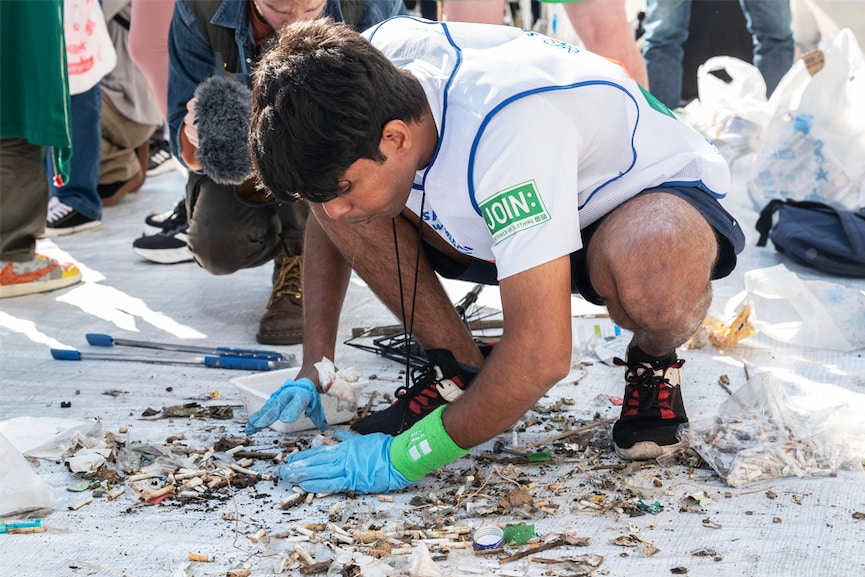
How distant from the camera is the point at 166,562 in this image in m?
1.51

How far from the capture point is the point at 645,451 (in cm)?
188

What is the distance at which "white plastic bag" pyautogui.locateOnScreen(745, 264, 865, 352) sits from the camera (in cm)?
258

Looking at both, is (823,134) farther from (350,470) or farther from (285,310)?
(350,470)

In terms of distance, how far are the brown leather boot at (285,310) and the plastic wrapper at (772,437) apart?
4.09ft

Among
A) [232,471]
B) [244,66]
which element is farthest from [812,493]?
[244,66]

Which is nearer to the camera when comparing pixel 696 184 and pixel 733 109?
pixel 696 184

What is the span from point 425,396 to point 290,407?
0.30m

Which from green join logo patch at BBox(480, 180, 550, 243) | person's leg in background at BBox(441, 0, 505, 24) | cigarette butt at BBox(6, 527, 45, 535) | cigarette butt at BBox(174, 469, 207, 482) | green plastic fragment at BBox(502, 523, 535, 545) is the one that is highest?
person's leg in background at BBox(441, 0, 505, 24)

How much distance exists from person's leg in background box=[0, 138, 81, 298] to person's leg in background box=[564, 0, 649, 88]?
6.37 ft

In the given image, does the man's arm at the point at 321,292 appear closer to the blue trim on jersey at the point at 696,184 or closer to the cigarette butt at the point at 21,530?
the cigarette butt at the point at 21,530

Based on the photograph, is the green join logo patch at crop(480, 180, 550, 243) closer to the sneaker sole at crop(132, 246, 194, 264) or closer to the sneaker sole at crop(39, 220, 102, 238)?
the sneaker sole at crop(132, 246, 194, 264)

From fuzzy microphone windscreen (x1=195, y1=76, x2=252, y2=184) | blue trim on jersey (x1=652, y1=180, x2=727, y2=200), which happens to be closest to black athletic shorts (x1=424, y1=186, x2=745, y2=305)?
blue trim on jersey (x1=652, y1=180, x2=727, y2=200)

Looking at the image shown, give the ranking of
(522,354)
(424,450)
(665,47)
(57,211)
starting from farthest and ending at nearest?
(665,47), (57,211), (424,450), (522,354)

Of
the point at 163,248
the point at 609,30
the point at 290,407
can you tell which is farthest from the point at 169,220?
the point at 290,407
